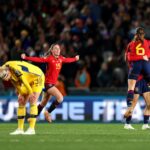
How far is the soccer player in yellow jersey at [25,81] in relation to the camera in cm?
1529

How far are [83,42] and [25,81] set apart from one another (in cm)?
1017

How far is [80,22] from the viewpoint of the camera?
25312 millimetres

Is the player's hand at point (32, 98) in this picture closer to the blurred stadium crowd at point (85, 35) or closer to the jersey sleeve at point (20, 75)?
the jersey sleeve at point (20, 75)

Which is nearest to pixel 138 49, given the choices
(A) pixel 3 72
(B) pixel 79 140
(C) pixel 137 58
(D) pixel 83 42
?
(C) pixel 137 58

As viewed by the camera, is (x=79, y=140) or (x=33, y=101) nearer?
(x=79, y=140)

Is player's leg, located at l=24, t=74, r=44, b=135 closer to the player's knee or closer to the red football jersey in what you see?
the player's knee

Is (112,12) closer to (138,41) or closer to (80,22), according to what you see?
(80,22)

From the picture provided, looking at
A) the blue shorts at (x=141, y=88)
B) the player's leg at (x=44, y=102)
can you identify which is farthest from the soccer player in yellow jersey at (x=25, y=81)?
the player's leg at (x=44, y=102)

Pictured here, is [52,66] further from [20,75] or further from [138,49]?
[20,75]

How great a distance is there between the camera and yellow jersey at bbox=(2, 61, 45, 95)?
15.3 meters

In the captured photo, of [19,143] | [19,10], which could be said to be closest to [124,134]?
[19,143]

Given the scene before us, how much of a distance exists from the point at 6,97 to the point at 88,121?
2676mm

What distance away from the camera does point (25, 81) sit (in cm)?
1536

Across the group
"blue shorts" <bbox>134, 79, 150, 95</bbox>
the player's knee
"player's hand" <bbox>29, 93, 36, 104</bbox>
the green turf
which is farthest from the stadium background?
"player's hand" <bbox>29, 93, 36, 104</bbox>
